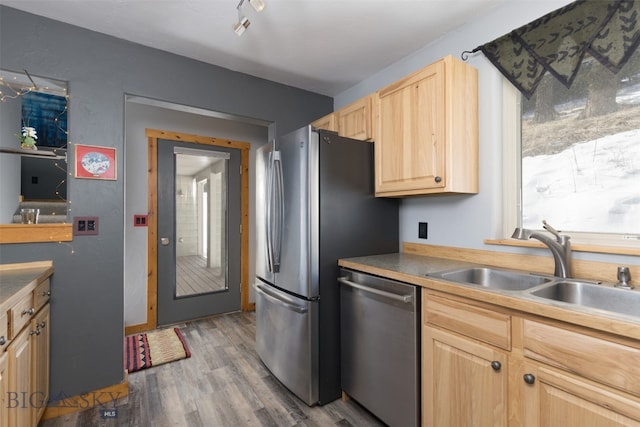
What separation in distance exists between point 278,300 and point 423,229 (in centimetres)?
122

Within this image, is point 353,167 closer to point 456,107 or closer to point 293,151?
point 293,151

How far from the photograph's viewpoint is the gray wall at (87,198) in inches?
73.9

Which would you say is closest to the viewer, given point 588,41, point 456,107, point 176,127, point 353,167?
point 588,41

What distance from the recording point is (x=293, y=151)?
2041 mm

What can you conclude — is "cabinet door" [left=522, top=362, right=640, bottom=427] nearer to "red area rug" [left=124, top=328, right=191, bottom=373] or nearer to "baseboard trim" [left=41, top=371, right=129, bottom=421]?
"baseboard trim" [left=41, top=371, right=129, bottom=421]

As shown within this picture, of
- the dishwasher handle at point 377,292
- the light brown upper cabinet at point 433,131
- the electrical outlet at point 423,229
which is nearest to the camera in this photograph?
the dishwasher handle at point 377,292

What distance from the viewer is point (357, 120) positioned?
2.41 meters

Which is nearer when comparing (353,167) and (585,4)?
(585,4)

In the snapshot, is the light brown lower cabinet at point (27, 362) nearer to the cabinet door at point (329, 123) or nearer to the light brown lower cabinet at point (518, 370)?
the light brown lower cabinet at point (518, 370)

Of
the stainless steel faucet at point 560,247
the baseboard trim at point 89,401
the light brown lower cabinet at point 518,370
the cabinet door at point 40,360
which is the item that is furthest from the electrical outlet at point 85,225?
the stainless steel faucet at point 560,247

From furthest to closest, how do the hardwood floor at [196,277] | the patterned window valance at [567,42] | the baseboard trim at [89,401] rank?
1. the hardwood floor at [196,277]
2. the baseboard trim at [89,401]
3. the patterned window valance at [567,42]

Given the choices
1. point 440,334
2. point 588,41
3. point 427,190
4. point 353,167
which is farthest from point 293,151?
point 588,41

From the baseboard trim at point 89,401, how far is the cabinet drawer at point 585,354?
243cm

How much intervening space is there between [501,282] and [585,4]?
57.8 inches
